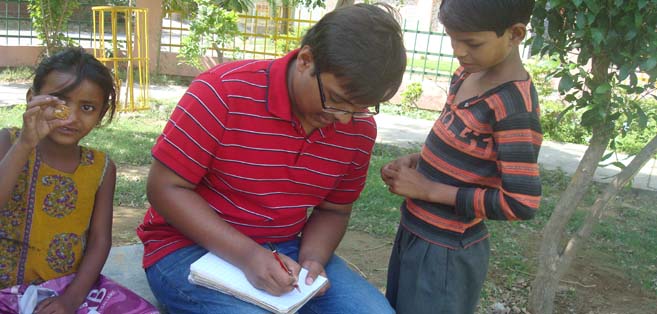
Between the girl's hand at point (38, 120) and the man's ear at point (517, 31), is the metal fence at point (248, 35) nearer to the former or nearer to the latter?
the man's ear at point (517, 31)

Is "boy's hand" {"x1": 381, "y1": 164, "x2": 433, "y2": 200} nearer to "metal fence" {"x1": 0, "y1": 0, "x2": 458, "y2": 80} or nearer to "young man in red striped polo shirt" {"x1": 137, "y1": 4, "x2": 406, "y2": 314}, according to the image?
"young man in red striped polo shirt" {"x1": 137, "y1": 4, "x2": 406, "y2": 314}

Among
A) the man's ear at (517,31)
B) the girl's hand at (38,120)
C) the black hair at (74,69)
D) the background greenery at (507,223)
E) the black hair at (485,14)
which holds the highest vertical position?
the black hair at (485,14)

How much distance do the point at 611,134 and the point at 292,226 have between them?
1814mm

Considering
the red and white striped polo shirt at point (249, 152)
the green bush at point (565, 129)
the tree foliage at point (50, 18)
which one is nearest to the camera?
the red and white striped polo shirt at point (249, 152)

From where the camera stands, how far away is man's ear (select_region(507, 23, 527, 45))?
2012 millimetres

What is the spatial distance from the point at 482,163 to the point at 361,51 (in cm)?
57

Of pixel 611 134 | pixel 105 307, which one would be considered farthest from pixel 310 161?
pixel 611 134

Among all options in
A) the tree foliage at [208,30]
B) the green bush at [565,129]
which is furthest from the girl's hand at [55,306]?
the tree foliage at [208,30]

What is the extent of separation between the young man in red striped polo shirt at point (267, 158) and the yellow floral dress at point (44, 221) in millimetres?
218

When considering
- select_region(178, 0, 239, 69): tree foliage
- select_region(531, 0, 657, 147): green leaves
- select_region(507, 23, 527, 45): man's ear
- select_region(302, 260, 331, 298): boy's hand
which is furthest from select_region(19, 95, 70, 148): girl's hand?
select_region(178, 0, 239, 69): tree foliage

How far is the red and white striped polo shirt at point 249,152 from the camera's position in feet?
6.29

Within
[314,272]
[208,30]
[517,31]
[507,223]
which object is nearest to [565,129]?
[507,223]

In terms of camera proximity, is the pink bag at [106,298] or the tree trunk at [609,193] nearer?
the pink bag at [106,298]

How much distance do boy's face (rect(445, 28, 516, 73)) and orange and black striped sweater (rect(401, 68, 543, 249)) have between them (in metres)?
0.09
